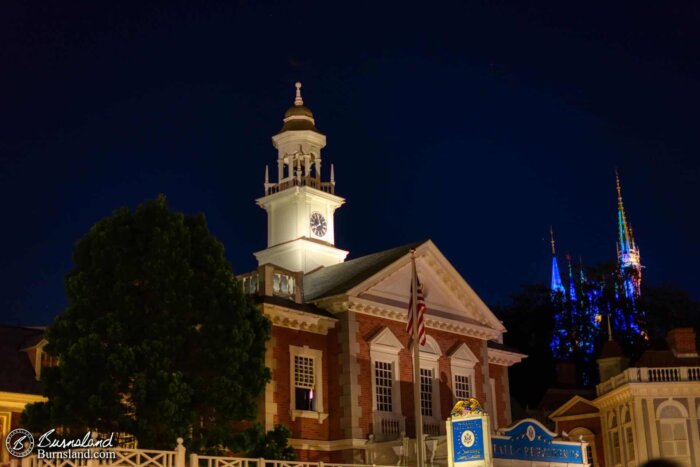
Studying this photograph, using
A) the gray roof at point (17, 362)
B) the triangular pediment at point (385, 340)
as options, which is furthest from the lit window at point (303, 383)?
the gray roof at point (17, 362)

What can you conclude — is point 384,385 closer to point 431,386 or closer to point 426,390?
point 426,390

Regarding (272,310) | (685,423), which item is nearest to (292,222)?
(272,310)

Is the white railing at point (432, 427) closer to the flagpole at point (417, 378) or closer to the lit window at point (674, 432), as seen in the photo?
the flagpole at point (417, 378)

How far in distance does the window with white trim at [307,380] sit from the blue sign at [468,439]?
5.97 meters

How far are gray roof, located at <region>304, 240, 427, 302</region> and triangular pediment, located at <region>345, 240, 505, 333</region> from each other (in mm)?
290

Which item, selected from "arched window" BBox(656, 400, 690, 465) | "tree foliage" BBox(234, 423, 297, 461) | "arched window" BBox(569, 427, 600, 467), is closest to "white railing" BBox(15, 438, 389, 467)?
"tree foliage" BBox(234, 423, 297, 461)

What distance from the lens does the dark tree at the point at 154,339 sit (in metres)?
23.3

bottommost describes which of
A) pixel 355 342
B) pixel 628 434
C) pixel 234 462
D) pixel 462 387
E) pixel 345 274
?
pixel 234 462

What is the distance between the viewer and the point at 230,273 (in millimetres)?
26156

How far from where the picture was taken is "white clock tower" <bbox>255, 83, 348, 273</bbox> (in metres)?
41.0

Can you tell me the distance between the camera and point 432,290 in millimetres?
37062

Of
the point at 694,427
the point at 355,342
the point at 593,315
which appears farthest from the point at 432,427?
the point at 593,315

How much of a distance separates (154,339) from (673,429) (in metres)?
29.7

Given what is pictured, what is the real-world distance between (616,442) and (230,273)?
99.5ft
